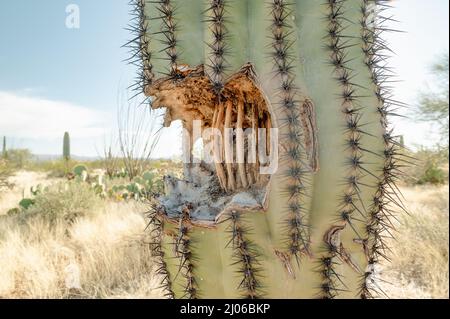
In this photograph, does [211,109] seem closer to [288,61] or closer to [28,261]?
[288,61]

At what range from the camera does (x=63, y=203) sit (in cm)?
496

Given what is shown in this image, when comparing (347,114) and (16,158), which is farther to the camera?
(16,158)

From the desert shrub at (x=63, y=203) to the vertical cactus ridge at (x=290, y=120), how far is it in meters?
4.05

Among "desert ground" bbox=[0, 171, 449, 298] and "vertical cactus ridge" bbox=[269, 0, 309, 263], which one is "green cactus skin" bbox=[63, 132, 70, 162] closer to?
"desert ground" bbox=[0, 171, 449, 298]

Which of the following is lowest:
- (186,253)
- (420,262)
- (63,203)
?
(420,262)

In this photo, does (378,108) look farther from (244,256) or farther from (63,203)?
(63,203)

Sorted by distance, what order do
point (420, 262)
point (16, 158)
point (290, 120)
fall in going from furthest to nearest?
point (16, 158) < point (420, 262) < point (290, 120)

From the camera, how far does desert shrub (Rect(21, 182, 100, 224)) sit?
4.70 metres

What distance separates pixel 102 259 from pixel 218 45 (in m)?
3.02

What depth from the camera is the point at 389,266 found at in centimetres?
380

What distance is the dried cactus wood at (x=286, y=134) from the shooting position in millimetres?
1108

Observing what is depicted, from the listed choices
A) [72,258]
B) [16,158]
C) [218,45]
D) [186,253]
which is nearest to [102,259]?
[72,258]

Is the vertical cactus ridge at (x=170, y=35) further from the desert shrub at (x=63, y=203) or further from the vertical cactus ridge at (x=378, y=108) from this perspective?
the desert shrub at (x=63, y=203)

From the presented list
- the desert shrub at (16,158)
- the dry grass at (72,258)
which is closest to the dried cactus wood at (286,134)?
the dry grass at (72,258)
